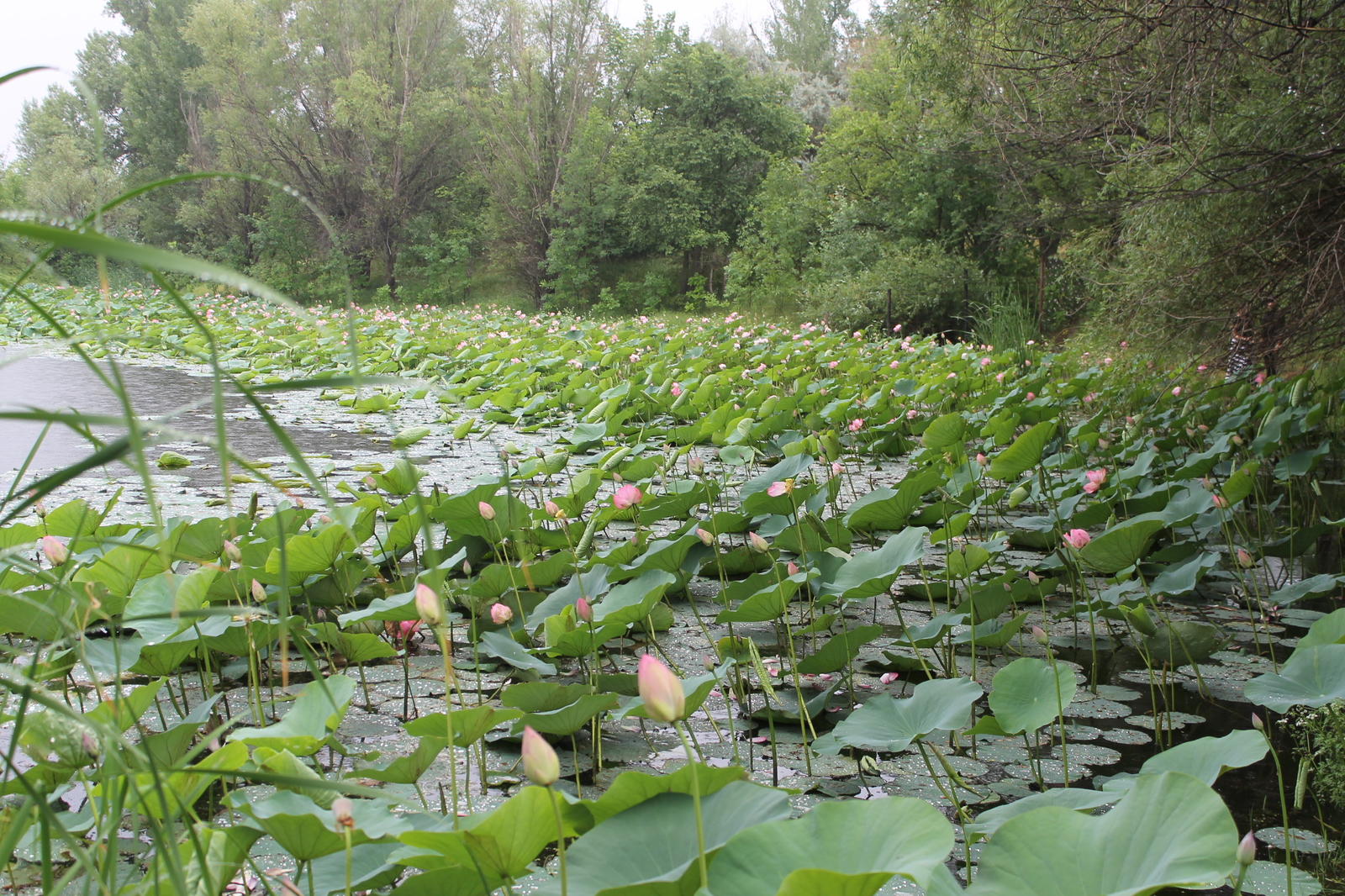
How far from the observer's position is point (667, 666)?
4.68ft

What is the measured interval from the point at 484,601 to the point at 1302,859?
1.28m

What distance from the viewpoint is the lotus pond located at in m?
0.61

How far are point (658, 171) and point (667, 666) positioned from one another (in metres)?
16.9

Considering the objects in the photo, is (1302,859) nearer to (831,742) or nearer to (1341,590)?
(831,742)

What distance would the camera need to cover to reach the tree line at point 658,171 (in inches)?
143

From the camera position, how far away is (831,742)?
1.07m

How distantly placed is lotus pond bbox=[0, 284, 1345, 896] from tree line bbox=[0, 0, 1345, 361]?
105 cm

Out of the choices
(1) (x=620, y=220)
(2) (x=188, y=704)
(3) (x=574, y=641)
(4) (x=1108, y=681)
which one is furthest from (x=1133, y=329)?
(1) (x=620, y=220)

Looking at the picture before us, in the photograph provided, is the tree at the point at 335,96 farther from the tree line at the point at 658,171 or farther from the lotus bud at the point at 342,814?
the lotus bud at the point at 342,814

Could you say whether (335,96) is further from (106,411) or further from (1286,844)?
(1286,844)

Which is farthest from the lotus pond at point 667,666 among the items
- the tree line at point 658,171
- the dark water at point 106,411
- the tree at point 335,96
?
the tree at point 335,96

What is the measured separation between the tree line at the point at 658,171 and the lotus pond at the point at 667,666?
3.43 feet

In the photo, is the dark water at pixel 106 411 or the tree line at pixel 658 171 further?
the tree line at pixel 658 171

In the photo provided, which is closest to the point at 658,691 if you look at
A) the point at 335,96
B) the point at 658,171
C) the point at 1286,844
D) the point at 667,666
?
the point at 1286,844
